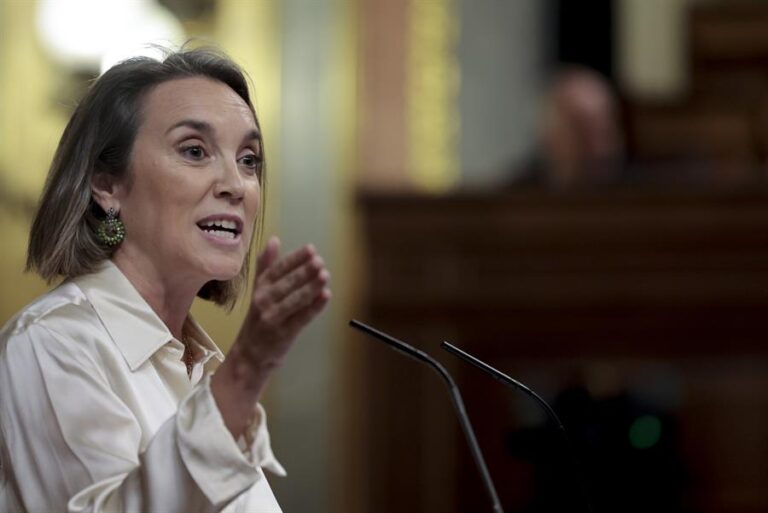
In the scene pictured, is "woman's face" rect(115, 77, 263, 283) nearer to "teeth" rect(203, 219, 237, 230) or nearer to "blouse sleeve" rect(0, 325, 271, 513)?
"teeth" rect(203, 219, 237, 230)

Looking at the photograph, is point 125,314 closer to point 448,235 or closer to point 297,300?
point 297,300

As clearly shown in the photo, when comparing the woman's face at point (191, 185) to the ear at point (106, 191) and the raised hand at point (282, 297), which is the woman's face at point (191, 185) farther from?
the raised hand at point (282, 297)

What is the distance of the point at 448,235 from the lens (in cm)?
671

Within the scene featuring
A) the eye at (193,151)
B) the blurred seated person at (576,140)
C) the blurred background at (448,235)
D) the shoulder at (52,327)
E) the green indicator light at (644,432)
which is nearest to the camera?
the shoulder at (52,327)

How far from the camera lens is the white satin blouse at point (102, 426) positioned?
1.82m

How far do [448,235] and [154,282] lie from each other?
4678 millimetres

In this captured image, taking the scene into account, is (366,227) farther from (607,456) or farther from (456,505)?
(607,456)

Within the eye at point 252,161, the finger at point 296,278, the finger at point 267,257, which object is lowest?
the finger at point 296,278

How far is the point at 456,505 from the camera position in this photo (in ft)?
20.8

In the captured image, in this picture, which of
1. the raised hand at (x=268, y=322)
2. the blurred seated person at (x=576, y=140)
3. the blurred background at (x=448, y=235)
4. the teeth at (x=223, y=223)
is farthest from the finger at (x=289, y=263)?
the blurred seated person at (x=576, y=140)

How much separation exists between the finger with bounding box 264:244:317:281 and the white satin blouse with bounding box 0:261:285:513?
18cm

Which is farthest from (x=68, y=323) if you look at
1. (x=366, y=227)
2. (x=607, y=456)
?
(x=366, y=227)

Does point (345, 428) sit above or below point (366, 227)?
below

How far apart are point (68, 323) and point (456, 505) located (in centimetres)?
452
